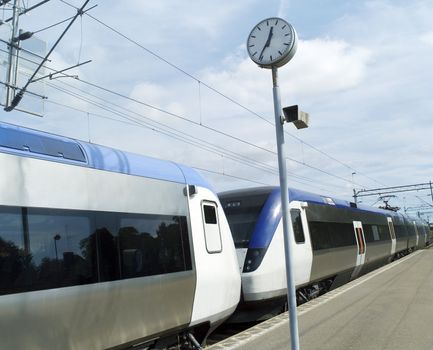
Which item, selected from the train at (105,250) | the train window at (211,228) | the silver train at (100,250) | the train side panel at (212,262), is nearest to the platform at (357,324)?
the train side panel at (212,262)

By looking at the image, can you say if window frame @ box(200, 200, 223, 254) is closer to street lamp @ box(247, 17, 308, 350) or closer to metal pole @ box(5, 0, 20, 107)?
street lamp @ box(247, 17, 308, 350)

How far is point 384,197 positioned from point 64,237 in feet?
186

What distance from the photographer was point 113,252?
5387 millimetres

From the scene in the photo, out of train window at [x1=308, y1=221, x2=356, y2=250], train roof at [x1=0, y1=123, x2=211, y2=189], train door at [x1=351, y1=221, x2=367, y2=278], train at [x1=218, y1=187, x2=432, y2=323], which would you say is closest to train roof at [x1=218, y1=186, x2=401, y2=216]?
train at [x1=218, y1=187, x2=432, y2=323]

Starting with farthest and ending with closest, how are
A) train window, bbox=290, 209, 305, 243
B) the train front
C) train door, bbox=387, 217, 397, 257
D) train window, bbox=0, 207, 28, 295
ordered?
train door, bbox=387, 217, 397, 257
train window, bbox=290, 209, 305, 243
the train front
train window, bbox=0, 207, 28, 295

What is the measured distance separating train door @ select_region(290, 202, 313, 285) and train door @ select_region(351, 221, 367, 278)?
5372 mm

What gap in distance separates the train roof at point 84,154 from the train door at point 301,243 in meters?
4.59

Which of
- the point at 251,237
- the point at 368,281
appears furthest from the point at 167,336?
the point at 368,281

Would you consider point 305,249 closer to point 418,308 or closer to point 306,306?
point 306,306

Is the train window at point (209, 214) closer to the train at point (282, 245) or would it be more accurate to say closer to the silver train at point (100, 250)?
the silver train at point (100, 250)

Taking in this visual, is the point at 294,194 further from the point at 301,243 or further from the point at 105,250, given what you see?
the point at 105,250

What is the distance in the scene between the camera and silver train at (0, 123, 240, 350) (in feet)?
14.3

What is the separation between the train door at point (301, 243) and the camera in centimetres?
1108

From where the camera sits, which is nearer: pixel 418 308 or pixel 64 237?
pixel 64 237
